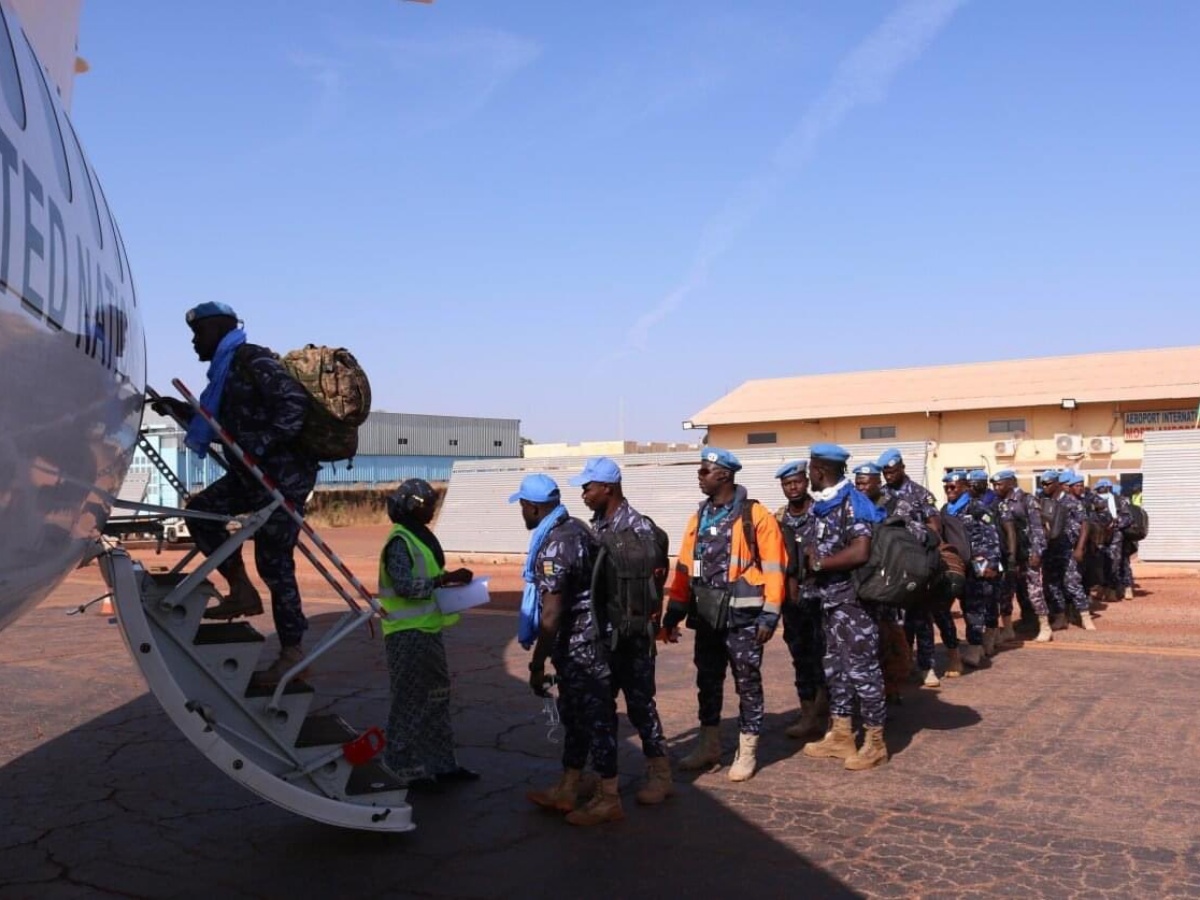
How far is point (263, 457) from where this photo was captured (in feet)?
19.5

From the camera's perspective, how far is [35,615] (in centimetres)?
1545

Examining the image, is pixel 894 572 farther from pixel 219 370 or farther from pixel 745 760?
pixel 219 370

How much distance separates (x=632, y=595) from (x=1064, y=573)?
8.90 metres

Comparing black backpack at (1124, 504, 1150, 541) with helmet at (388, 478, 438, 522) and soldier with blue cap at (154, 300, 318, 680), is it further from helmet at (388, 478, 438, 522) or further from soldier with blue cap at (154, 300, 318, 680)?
soldier with blue cap at (154, 300, 318, 680)

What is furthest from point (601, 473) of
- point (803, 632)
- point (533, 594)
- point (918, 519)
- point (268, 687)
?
point (918, 519)

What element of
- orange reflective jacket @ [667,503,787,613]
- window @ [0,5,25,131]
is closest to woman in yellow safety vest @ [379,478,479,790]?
orange reflective jacket @ [667,503,787,613]

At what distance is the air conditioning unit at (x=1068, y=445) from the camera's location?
28.5 metres

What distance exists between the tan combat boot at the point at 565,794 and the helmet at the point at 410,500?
65.2 inches

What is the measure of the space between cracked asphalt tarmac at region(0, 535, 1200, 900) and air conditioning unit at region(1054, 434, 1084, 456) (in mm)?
20326

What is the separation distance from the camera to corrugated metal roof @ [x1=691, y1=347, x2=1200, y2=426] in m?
30.0

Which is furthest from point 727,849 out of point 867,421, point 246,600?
point 867,421

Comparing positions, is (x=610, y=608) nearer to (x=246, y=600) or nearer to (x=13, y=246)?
(x=246, y=600)

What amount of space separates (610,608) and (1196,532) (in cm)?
1781

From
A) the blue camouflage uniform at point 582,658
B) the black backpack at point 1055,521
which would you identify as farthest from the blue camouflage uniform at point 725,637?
the black backpack at point 1055,521
